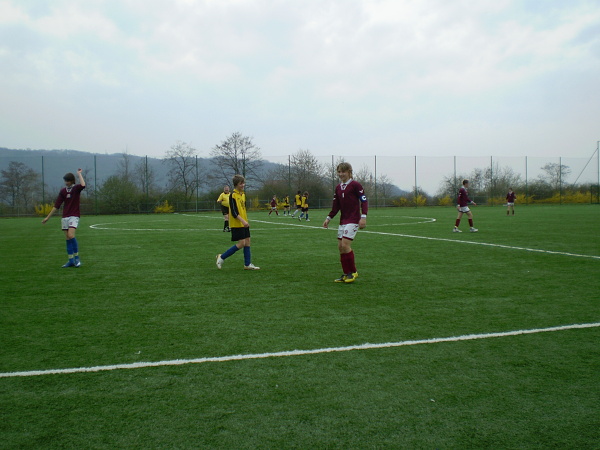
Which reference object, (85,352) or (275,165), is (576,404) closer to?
(85,352)

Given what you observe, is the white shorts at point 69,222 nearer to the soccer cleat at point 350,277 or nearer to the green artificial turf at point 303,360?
the green artificial turf at point 303,360

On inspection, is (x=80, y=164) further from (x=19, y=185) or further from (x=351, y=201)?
(x=351, y=201)

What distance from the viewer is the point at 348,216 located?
791 cm

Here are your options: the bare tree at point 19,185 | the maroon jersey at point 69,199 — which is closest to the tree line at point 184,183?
the bare tree at point 19,185

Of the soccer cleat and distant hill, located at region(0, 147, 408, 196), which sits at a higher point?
distant hill, located at region(0, 147, 408, 196)

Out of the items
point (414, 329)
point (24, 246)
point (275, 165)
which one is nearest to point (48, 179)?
point (275, 165)

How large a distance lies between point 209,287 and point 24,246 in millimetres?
9212

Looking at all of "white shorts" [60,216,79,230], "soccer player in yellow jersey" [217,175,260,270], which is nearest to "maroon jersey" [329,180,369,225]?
"soccer player in yellow jersey" [217,175,260,270]

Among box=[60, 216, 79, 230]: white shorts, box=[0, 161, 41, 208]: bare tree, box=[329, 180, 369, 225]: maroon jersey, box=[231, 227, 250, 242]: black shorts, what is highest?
box=[0, 161, 41, 208]: bare tree

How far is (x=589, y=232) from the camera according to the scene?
52.6 ft

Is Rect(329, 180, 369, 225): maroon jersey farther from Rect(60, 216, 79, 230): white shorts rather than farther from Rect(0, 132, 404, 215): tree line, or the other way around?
Rect(0, 132, 404, 215): tree line

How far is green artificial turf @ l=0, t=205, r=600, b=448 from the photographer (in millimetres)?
2922

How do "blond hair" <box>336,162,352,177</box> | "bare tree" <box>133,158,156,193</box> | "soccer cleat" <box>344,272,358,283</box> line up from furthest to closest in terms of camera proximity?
"bare tree" <box>133,158,156,193</box>
"blond hair" <box>336,162,352,177</box>
"soccer cleat" <box>344,272,358,283</box>

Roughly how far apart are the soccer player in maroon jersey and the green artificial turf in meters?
1.07
